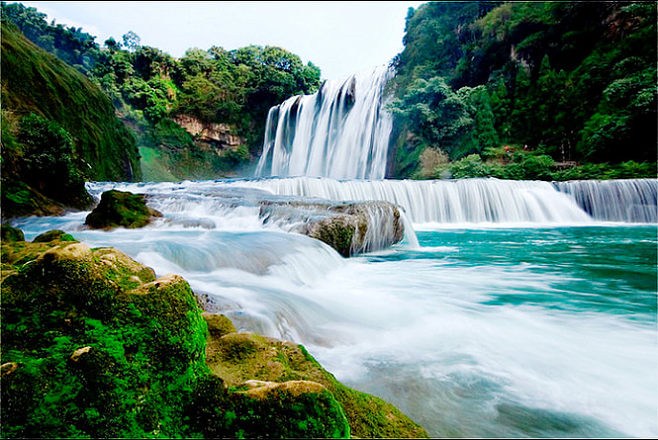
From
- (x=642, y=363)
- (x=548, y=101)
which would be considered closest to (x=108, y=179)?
(x=642, y=363)

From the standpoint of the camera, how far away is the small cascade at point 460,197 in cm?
1187

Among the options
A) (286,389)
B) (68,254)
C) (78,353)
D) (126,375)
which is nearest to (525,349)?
(286,389)

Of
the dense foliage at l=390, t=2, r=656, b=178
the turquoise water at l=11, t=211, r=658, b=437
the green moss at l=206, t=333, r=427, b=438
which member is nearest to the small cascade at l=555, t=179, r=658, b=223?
the dense foliage at l=390, t=2, r=656, b=178

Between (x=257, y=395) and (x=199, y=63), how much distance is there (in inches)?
1422

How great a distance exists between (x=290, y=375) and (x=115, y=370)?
2.14 feet

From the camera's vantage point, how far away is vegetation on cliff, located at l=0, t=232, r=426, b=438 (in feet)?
3.32

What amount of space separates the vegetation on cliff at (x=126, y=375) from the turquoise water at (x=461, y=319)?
3.01 ft

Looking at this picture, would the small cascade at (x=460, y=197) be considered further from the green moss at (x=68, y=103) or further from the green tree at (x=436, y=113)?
the green tree at (x=436, y=113)

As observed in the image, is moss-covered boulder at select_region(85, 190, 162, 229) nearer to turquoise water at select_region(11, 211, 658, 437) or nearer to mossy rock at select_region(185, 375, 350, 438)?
turquoise water at select_region(11, 211, 658, 437)

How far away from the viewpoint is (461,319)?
3.36 m

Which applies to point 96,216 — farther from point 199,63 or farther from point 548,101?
point 199,63

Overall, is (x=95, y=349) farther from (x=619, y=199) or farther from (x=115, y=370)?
(x=619, y=199)

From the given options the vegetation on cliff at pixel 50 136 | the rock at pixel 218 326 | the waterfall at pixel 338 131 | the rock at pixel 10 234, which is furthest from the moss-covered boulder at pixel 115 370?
the waterfall at pixel 338 131

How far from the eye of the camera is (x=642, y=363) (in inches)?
96.8
